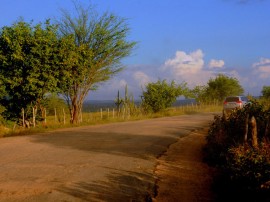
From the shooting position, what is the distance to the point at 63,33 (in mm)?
30938

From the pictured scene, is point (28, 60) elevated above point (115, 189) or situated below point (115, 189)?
above

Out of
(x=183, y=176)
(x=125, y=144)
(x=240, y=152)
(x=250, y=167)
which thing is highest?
(x=240, y=152)

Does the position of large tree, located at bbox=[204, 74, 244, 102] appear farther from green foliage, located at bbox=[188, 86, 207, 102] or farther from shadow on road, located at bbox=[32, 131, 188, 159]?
shadow on road, located at bbox=[32, 131, 188, 159]

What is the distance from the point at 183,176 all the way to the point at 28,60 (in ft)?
51.9

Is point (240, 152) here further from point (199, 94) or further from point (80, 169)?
point (199, 94)

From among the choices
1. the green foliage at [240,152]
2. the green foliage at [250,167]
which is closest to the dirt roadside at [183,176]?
the green foliage at [240,152]

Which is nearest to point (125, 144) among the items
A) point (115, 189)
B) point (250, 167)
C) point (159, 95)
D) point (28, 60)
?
point (115, 189)

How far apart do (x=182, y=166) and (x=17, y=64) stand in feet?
49.9

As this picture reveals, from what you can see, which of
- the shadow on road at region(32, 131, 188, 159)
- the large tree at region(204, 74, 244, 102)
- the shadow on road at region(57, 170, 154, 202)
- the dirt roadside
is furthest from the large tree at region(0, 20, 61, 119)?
the large tree at region(204, 74, 244, 102)

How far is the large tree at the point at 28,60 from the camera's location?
2289 cm

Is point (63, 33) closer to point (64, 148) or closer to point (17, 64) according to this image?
point (17, 64)

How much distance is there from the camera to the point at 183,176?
9.74 metres

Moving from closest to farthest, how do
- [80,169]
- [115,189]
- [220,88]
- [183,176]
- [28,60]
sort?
1. [115,189]
2. [183,176]
3. [80,169]
4. [28,60]
5. [220,88]

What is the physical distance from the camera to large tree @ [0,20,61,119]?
75.1 feet
